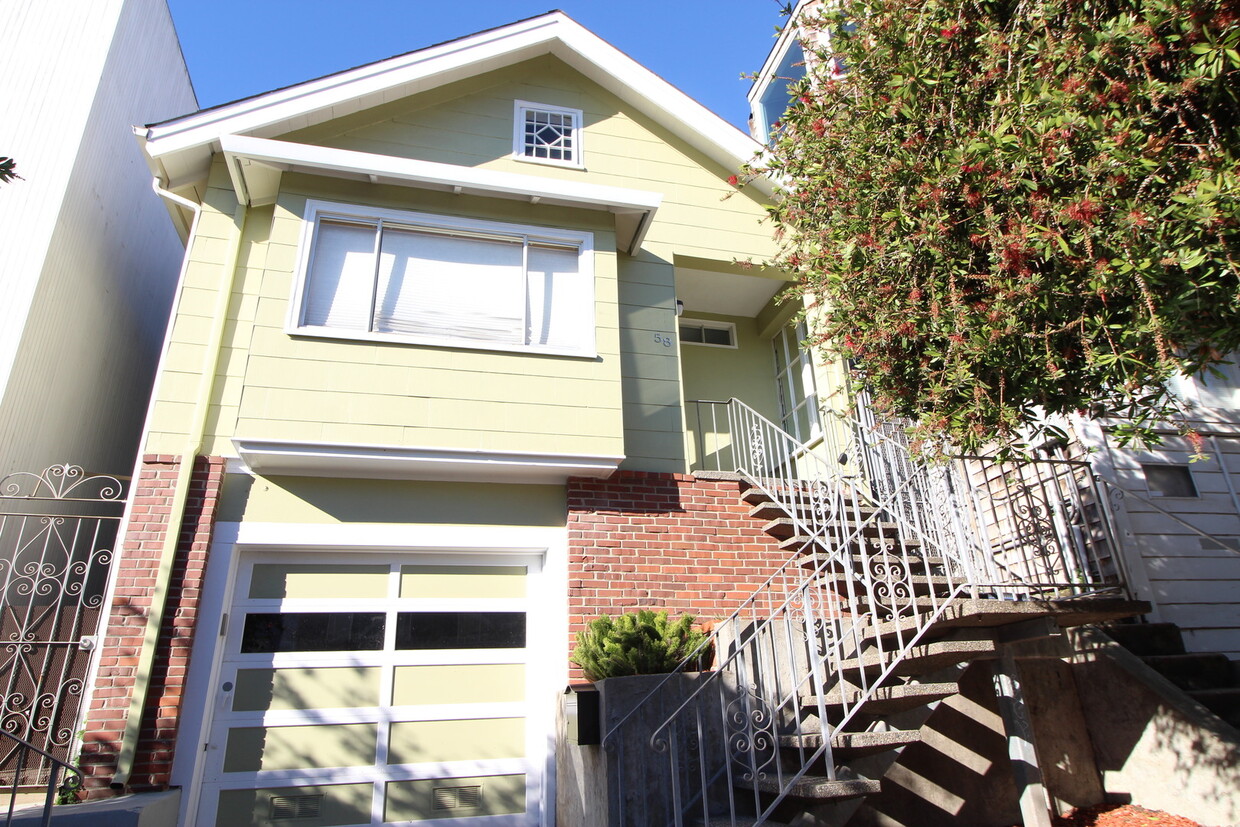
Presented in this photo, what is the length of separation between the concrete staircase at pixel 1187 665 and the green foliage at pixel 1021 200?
3.13 meters

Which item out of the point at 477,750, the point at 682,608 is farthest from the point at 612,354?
the point at 477,750

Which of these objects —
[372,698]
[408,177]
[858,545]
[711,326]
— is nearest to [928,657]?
[858,545]

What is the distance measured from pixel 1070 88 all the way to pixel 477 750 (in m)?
5.80

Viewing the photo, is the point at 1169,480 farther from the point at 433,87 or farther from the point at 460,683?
the point at 433,87

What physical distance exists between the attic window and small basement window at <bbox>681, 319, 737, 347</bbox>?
244 centimetres

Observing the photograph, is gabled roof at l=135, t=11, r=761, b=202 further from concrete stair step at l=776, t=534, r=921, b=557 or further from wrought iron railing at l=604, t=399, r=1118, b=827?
concrete stair step at l=776, t=534, r=921, b=557

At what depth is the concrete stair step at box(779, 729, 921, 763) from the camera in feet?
15.8

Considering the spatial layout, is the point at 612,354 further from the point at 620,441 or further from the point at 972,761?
the point at 972,761

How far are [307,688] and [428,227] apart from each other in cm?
412

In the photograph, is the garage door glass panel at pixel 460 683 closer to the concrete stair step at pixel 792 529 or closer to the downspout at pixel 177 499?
the downspout at pixel 177 499

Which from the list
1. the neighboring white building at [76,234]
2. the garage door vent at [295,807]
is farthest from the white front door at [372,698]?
the neighboring white building at [76,234]

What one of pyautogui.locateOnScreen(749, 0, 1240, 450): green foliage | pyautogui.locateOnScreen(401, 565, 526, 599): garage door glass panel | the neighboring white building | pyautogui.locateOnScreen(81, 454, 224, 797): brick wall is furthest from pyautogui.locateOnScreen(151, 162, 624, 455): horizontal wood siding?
pyautogui.locateOnScreen(749, 0, 1240, 450): green foliage

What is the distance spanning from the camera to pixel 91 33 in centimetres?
852

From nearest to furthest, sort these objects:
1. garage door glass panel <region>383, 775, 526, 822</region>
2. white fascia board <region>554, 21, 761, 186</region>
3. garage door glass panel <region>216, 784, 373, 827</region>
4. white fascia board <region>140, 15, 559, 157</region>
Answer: garage door glass panel <region>216, 784, 373, 827</region>, garage door glass panel <region>383, 775, 526, 822</region>, white fascia board <region>140, 15, 559, 157</region>, white fascia board <region>554, 21, 761, 186</region>
